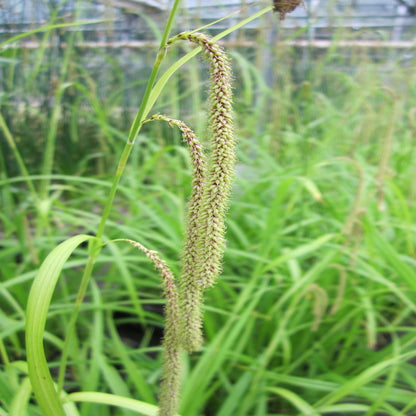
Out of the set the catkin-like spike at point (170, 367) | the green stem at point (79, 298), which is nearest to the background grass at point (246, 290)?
the green stem at point (79, 298)

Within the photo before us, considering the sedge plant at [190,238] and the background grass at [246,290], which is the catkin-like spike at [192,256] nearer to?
the sedge plant at [190,238]

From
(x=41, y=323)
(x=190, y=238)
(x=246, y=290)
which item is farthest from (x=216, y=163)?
(x=246, y=290)

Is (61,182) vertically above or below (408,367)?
above

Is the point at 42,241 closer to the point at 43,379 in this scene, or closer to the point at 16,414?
the point at 16,414

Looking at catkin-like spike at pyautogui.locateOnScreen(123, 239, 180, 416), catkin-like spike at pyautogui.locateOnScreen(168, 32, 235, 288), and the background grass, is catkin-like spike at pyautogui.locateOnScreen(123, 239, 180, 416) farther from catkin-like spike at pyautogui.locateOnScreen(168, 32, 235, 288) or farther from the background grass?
the background grass

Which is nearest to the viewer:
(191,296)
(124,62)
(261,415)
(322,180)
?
(191,296)

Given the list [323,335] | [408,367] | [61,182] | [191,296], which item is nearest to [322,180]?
[323,335]
